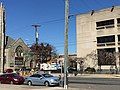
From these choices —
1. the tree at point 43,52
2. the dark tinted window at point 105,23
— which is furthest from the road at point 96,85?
the tree at point 43,52

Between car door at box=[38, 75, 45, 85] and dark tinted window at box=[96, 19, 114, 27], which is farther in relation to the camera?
dark tinted window at box=[96, 19, 114, 27]

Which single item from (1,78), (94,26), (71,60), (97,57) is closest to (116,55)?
(97,57)

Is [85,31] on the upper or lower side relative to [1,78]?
upper

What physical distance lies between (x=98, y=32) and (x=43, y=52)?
79.8 ft

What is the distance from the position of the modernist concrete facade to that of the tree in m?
15.8

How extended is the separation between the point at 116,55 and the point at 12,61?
40756mm

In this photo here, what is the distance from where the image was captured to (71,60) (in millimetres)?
104438

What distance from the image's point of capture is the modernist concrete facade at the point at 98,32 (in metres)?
83.3

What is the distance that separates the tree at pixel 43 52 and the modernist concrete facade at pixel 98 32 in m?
15.8

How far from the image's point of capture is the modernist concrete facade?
83.3 meters

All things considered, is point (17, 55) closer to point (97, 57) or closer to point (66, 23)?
point (97, 57)

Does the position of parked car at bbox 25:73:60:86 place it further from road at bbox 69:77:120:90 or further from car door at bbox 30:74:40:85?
road at bbox 69:77:120:90

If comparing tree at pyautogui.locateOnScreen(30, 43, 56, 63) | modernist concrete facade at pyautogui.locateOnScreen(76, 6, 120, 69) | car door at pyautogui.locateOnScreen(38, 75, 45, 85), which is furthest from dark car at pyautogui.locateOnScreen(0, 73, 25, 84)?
tree at pyautogui.locateOnScreen(30, 43, 56, 63)

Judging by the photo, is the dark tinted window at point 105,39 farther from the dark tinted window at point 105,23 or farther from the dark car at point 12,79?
the dark car at point 12,79
